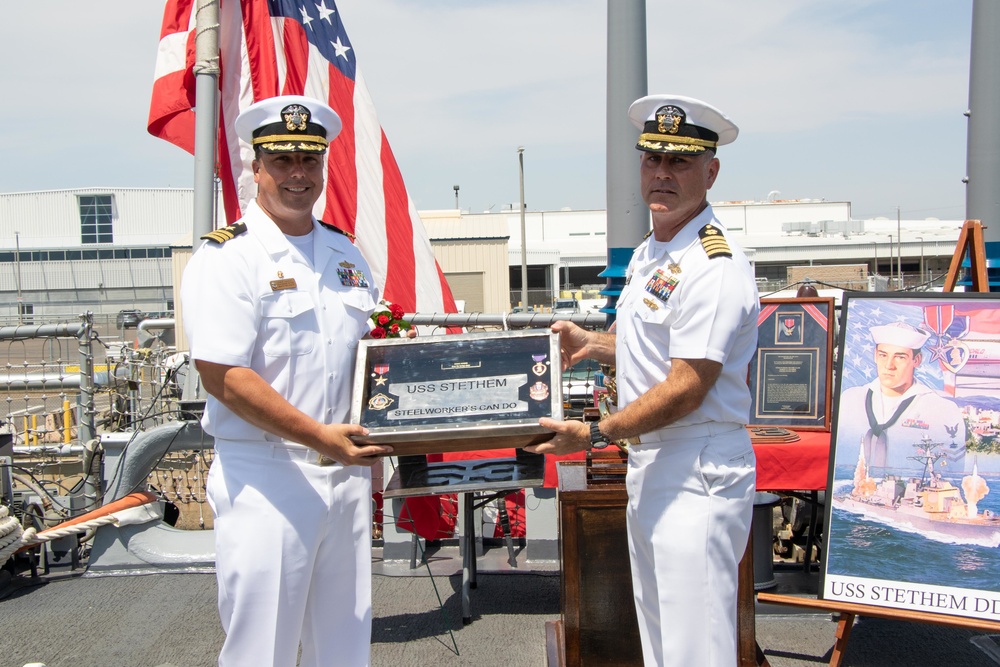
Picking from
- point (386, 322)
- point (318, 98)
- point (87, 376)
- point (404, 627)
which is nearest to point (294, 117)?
point (386, 322)

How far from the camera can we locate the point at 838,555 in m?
3.57

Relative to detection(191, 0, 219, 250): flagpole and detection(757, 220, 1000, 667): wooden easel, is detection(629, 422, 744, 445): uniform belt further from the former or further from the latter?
detection(191, 0, 219, 250): flagpole

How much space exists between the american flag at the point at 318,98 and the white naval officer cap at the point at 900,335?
146 inches

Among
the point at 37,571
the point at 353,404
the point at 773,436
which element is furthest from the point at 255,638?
the point at 37,571

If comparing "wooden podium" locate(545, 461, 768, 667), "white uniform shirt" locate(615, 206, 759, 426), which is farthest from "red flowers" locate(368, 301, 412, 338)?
"wooden podium" locate(545, 461, 768, 667)

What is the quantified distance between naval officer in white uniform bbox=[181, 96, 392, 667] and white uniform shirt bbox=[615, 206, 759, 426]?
0.85 meters

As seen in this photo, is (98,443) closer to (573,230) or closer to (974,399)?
(974,399)

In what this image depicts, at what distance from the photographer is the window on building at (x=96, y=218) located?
59156 mm

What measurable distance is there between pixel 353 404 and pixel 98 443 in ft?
12.0

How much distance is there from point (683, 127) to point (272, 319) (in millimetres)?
1368

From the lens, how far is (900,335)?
3.69m

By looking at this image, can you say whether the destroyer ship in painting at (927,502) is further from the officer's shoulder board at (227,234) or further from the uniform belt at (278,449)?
the officer's shoulder board at (227,234)

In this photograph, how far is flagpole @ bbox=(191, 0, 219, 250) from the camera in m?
4.77

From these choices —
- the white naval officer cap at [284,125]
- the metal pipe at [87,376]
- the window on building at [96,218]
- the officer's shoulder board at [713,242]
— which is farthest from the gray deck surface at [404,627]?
the window on building at [96,218]
